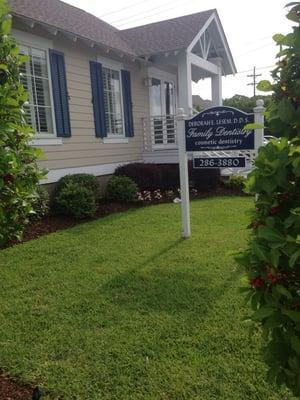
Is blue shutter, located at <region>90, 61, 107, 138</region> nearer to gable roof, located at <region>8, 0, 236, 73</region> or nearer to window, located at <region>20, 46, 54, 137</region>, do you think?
gable roof, located at <region>8, 0, 236, 73</region>

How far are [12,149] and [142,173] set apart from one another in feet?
25.5

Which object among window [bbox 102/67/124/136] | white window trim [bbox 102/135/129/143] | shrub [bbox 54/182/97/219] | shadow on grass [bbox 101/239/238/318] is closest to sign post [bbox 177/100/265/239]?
shadow on grass [bbox 101/239/238/318]

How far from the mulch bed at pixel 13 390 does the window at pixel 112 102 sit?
8.30 metres

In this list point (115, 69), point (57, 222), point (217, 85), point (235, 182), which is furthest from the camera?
point (217, 85)

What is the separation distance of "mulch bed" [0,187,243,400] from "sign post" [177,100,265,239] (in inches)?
99.5

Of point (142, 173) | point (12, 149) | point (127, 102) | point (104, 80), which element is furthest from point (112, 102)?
point (12, 149)

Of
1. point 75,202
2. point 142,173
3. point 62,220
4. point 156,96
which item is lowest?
point 62,220

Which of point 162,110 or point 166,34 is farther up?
point 166,34

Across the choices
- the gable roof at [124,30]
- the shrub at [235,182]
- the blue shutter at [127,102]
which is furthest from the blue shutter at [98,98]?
the shrub at [235,182]

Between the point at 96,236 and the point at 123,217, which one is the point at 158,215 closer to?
the point at 123,217

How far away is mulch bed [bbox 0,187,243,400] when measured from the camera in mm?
2662

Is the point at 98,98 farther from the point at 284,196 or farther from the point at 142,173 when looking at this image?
the point at 284,196

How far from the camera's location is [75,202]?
771cm

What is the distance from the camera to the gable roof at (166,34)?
11.1m
